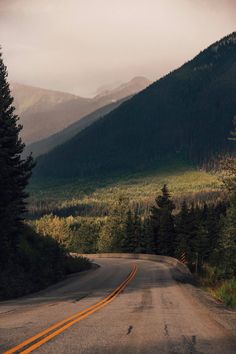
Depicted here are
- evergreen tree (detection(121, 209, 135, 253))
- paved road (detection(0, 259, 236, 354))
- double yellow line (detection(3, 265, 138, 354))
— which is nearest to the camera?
double yellow line (detection(3, 265, 138, 354))

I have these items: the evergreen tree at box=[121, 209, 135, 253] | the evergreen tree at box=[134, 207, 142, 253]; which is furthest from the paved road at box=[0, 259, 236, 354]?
the evergreen tree at box=[134, 207, 142, 253]

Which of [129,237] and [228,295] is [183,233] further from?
[228,295]

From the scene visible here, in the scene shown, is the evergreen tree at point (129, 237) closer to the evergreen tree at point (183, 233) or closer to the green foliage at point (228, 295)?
the evergreen tree at point (183, 233)

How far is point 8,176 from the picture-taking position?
26.9 metres

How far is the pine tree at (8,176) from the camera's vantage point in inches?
1021

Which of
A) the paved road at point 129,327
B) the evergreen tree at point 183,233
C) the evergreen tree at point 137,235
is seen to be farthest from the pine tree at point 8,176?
the evergreen tree at point 137,235

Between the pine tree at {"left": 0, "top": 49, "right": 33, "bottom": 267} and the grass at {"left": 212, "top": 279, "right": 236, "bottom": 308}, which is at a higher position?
the pine tree at {"left": 0, "top": 49, "right": 33, "bottom": 267}

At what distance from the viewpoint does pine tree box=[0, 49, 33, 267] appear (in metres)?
25.9

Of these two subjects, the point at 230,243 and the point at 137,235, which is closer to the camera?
the point at 230,243

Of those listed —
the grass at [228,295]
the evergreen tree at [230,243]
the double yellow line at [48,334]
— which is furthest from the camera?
the evergreen tree at [230,243]

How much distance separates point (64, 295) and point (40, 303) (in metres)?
3.62

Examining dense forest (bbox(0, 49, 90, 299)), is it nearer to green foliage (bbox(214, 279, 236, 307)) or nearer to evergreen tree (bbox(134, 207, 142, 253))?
green foliage (bbox(214, 279, 236, 307))

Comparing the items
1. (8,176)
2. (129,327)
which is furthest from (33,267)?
(129,327)

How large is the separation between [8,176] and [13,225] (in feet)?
10.2
